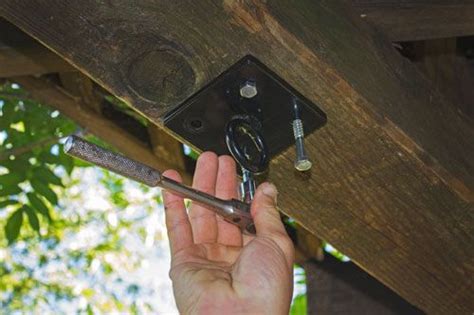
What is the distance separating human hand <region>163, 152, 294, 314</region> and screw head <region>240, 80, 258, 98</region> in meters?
0.15

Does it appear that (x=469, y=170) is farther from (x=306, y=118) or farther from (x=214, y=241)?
(x=214, y=241)

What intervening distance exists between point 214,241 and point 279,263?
0.72ft

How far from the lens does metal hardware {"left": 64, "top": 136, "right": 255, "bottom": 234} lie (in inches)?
50.6

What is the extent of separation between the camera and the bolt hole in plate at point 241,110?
1428 millimetres

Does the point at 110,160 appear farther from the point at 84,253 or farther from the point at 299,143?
the point at 84,253

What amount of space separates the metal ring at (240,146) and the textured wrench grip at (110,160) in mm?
164

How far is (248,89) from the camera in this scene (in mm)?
1440

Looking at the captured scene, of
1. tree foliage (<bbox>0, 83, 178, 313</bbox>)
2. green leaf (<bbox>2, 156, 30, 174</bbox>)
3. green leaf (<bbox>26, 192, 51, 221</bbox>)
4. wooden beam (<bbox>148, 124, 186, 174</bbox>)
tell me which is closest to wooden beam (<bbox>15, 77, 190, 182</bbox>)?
wooden beam (<bbox>148, 124, 186, 174</bbox>)

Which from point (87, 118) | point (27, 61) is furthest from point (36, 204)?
point (27, 61)

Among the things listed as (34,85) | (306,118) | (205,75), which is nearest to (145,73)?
(205,75)

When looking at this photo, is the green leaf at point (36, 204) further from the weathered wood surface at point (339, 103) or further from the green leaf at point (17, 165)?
the weathered wood surface at point (339, 103)

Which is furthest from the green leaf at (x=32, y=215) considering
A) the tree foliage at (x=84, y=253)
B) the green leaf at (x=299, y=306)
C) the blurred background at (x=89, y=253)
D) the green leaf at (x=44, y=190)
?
the tree foliage at (x=84, y=253)

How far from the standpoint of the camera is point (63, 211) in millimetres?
8461

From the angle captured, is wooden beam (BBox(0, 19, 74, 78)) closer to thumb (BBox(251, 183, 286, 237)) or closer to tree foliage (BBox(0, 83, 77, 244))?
tree foliage (BBox(0, 83, 77, 244))
